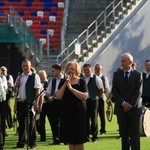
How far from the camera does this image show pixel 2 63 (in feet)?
120

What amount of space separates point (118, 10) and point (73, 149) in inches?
992

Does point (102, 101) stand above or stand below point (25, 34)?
below

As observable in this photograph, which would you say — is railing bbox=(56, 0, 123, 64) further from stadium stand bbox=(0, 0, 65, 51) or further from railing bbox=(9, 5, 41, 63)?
stadium stand bbox=(0, 0, 65, 51)

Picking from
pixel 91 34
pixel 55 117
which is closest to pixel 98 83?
pixel 55 117

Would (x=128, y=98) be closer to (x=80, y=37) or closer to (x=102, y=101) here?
(x=102, y=101)

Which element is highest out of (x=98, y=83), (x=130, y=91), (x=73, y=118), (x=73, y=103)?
(x=98, y=83)

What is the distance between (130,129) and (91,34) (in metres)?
21.2

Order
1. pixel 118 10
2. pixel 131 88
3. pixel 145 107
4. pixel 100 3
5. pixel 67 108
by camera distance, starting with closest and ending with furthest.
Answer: pixel 67 108, pixel 131 88, pixel 145 107, pixel 118 10, pixel 100 3

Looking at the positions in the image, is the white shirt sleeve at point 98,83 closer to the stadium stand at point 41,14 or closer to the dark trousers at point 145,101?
the dark trousers at point 145,101

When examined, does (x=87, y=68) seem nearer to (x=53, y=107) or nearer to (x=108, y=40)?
(x=53, y=107)

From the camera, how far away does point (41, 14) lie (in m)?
39.5

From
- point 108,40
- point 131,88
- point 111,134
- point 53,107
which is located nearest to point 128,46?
point 108,40

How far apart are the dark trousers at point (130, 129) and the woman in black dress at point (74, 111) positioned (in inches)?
50.2

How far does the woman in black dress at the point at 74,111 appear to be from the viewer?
1166cm
